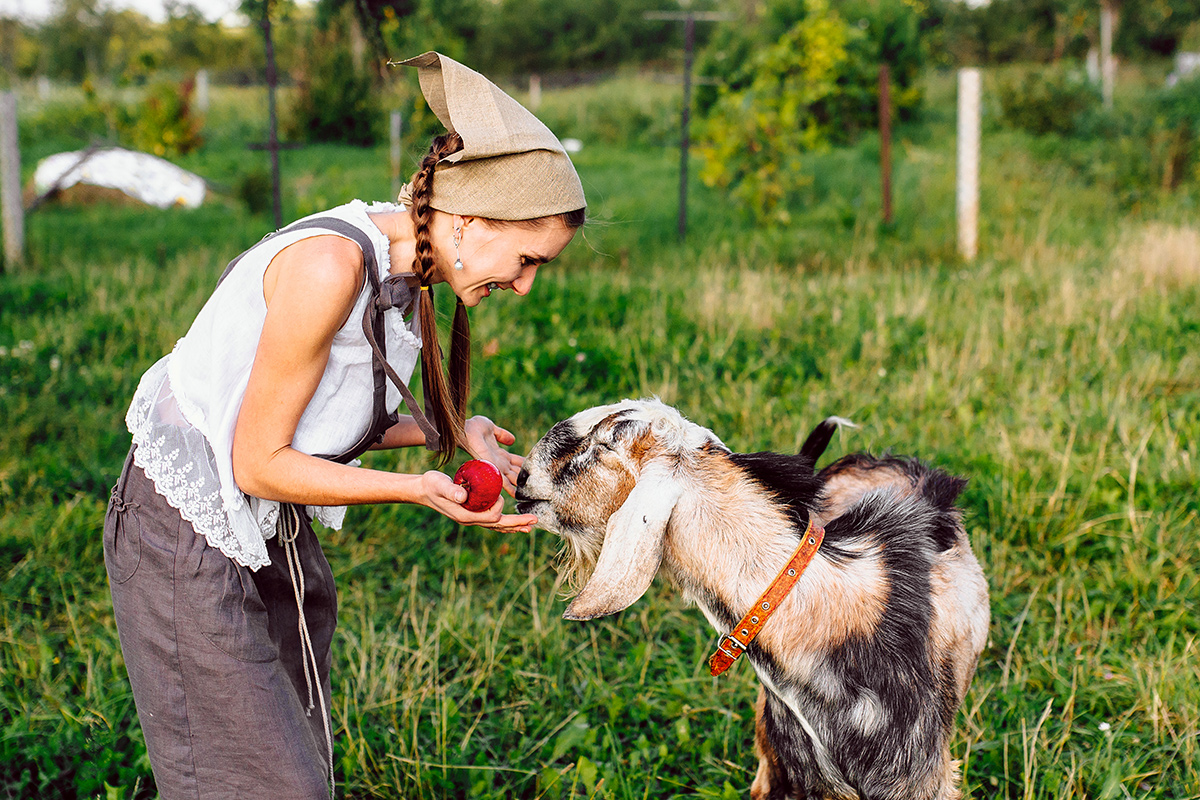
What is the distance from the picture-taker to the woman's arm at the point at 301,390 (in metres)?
1.79

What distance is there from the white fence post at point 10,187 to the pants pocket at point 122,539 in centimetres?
708

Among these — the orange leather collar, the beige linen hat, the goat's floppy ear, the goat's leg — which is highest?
the beige linen hat

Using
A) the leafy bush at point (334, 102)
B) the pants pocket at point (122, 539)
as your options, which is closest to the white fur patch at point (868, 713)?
the pants pocket at point (122, 539)

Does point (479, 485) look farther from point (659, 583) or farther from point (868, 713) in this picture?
point (659, 583)

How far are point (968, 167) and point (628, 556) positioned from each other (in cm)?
849

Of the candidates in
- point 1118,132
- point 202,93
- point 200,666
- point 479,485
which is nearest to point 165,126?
point 202,93

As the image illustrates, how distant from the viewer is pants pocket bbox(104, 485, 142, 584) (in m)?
2.04

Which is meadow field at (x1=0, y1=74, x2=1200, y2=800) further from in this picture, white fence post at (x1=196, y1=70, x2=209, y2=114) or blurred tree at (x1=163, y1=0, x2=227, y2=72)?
blurred tree at (x1=163, y1=0, x2=227, y2=72)

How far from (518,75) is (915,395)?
34752 millimetres

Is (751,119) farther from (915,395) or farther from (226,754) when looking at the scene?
(226,754)

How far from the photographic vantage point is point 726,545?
83.8 inches

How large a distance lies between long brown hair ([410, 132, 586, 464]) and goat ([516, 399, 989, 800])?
0.83ft

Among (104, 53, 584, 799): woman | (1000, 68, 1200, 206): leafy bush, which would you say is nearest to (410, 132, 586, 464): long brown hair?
(104, 53, 584, 799): woman

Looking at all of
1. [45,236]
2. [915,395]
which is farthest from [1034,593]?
[45,236]
